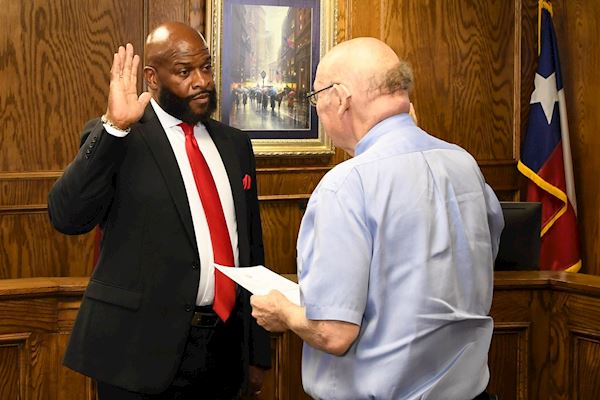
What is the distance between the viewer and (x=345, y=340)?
1.85 meters

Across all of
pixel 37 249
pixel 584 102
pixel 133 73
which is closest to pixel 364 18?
pixel 584 102

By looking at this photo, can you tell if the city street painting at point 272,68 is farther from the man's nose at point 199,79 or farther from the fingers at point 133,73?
the fingers at point 133,73

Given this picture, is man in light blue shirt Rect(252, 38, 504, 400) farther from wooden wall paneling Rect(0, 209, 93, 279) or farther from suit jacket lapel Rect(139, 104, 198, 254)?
wooden wall paneling Rect(0, 209, 93, 279)

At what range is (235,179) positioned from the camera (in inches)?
105

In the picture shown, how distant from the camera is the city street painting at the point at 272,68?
4.73 meters

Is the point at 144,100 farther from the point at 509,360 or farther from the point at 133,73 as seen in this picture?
the point at 509,360

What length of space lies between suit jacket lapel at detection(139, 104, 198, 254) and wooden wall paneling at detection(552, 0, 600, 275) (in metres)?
3.21

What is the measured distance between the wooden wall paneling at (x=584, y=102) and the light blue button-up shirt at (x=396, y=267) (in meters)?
3.35

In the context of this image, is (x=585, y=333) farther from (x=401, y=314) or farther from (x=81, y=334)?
(x=81, y=334)

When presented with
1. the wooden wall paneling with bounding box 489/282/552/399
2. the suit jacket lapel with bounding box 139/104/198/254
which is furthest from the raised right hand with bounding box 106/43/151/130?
the wooden wall paneling with bounding box 489/282/552/399

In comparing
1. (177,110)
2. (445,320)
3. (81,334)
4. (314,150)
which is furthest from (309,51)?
(445,320)

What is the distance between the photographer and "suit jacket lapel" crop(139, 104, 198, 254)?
247cm

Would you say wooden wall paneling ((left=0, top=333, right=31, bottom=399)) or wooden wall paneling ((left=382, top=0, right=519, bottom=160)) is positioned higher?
wooden wall paneling ((left=382, top=0, right=519, bottom=160))

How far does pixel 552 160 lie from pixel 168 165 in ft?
10.3
